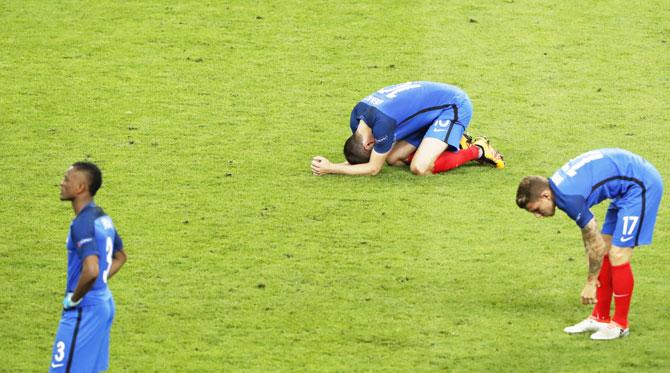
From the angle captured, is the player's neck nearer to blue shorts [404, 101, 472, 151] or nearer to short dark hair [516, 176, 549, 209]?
short dark hair [516, 176, 549, 209]

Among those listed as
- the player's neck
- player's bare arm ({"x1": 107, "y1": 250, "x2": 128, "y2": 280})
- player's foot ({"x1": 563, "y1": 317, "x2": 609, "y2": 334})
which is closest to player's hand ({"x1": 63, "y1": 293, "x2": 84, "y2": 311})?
player's bare arm ({"x1": 107, "y1": 250, "x2": 128, "y2": 280})

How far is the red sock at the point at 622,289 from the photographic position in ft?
28.7

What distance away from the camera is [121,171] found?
40.5 ft

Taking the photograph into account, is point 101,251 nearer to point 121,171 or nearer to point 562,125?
point 121,171

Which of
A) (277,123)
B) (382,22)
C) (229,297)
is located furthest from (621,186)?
(382,22)

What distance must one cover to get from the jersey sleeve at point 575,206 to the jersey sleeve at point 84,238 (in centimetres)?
321

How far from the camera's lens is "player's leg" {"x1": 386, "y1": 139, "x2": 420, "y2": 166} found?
12.3 metres

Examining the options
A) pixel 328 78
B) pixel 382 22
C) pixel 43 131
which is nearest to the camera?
pixel 43 131

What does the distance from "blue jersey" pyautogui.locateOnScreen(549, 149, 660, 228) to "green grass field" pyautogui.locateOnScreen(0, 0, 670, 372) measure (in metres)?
1.01

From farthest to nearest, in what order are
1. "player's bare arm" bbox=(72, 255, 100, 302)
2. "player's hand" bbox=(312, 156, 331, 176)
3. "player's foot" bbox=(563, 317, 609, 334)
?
"player's hand" bbox=(312, 156, 331, 176), "player's foot" bbox=(563, 317, 609, 334), "player's bare arm" bbox=(72, 255, 100, 302)

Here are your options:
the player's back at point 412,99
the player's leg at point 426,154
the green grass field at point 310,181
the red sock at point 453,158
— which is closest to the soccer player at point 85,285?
the green grass field at point 310,181

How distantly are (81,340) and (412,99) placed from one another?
17.8 feet

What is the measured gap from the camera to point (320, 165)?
12.1m

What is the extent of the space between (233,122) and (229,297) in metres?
4.35
